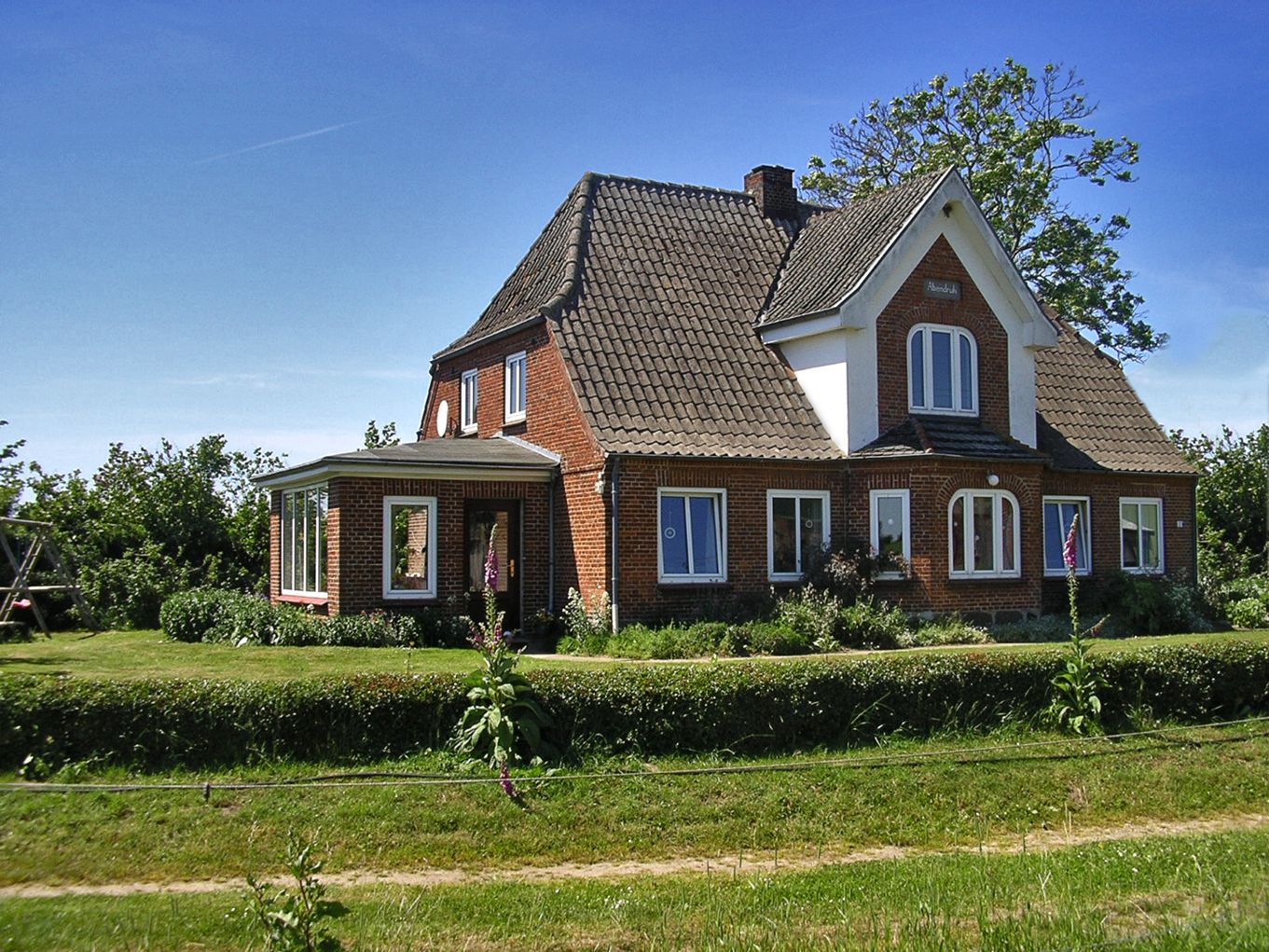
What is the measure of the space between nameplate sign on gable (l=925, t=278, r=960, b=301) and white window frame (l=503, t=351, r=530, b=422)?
26.0 ft

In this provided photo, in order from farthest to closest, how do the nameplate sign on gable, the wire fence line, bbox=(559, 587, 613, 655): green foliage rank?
the nameplate sign on gable → bbox=(559, 587, 613, 655): green foliage → the wire fence line

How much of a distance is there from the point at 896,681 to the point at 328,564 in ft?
37.8

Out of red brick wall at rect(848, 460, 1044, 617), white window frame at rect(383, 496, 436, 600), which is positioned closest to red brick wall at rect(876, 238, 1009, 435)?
red brick wall at rect(848, 460, 1044, 617)

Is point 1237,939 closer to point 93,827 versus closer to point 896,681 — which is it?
point 896,681

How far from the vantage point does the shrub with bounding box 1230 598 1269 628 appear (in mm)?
25375

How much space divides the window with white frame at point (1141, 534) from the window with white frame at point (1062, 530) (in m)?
1.17

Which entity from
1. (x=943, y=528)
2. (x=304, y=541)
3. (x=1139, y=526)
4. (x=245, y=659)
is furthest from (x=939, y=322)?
(x=245, y=659)

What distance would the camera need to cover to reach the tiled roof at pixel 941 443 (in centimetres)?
2269

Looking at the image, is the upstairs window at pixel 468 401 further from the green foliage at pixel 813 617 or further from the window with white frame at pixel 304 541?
the green foliage at pixel 813 617

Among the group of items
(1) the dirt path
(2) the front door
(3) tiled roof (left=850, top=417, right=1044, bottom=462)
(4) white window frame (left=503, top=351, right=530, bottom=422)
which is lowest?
(1) the dirt path

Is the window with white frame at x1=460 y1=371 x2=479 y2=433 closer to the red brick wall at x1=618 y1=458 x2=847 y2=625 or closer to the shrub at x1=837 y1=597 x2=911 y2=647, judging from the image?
the red brick wall at x1=618 y1=458 x2=847 y2=625

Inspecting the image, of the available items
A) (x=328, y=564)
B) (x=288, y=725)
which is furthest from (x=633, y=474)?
(x=288, y=725)

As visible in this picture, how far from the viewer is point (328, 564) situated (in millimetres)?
21906

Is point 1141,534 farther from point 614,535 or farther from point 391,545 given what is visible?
point 391,545
